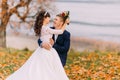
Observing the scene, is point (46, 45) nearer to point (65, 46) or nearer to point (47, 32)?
point (47, 32)

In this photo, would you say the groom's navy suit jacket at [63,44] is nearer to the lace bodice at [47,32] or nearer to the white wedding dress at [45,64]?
the white wedding dress at [45,64]

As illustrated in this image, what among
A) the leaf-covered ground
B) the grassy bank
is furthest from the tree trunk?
the grassy bank

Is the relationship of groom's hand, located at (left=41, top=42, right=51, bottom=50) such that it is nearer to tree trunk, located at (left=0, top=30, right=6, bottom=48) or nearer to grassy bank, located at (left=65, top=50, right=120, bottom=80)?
grassy bank, located at (left=65, top=50, right=120, bottom=80)

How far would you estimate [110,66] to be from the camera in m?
14.2

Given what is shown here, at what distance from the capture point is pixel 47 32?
999cm

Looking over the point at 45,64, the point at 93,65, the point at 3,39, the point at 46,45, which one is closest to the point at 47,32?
the point at 46,45

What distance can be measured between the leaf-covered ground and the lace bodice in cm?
304

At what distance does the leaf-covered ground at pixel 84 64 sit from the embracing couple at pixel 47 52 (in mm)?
2725

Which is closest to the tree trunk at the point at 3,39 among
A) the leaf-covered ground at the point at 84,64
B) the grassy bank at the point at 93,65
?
the leaf-covered ground at the point at 84,64

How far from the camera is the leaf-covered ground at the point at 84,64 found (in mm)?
13258

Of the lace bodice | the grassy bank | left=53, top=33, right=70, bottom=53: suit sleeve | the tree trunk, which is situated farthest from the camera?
the tree trunk

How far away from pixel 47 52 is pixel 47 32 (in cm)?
40

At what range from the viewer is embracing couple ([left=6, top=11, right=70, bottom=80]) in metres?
9.99

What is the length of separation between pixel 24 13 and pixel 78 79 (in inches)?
261
